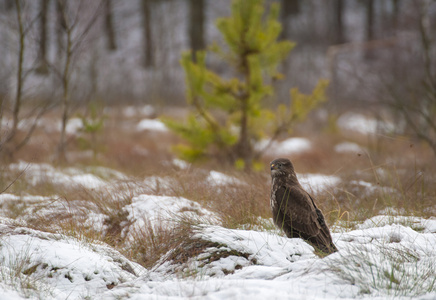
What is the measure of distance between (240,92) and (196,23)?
19.9m

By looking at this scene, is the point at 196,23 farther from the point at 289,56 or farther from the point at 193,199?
the point at 193,199

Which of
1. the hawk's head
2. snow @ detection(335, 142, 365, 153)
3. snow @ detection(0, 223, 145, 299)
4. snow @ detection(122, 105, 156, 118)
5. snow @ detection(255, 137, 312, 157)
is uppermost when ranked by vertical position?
the hawk's head

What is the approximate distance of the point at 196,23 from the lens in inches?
1041

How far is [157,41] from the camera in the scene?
59.7 ft

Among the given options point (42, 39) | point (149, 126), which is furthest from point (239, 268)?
point (149, 126)

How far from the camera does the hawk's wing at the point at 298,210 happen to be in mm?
3145

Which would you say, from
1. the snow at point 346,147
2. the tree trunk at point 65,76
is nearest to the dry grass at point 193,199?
the tree trunk at point 65,76

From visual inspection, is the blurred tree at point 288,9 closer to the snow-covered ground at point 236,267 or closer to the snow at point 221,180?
the snow at point 221,180

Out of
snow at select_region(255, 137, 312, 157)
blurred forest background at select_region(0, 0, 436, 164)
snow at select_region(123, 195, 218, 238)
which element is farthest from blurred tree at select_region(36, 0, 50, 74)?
snow at select_region(255, 137, 312, 157)

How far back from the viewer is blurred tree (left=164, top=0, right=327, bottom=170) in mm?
7648

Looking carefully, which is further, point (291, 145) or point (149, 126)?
point (149, 126)

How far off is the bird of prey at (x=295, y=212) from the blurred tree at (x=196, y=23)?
23.5 metres

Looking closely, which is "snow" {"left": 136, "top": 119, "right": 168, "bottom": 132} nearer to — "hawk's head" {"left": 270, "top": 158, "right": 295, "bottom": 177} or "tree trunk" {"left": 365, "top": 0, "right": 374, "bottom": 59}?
"hawk's head" {"left": 270, "top": 158, "right": 295, "bottom": 177}

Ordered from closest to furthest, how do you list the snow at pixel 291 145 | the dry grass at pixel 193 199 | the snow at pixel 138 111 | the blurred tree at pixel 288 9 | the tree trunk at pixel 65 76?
1. the dry grass at pixel 193 199
2. the tree trunk at pixel 65 76
3. the snow at pixel 291 145
4. the snow at pixel 138 111
5. the blurred tree at pixel 288 9
